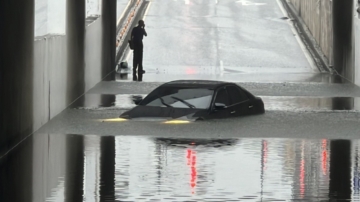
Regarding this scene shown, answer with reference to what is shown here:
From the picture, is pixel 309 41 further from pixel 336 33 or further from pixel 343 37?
pixel 343 37

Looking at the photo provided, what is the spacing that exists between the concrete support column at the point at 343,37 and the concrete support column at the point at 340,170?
738 inches

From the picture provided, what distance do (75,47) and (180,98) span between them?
21.2ft

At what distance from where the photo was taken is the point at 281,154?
55.4ft

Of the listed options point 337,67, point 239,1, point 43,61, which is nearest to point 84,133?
point 43,61

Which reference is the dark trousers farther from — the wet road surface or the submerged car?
the submerged car

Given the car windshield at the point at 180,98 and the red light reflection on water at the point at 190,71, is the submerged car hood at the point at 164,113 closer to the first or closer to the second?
the car windshield at the point at 180,98

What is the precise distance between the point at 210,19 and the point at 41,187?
40.9m

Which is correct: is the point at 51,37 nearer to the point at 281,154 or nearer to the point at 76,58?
the point at 76,58

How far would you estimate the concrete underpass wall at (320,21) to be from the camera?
42.4 metres

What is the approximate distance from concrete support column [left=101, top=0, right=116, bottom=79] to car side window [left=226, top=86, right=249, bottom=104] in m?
13.8

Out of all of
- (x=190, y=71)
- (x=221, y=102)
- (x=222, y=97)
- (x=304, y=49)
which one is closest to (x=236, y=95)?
(x=222, y=97)

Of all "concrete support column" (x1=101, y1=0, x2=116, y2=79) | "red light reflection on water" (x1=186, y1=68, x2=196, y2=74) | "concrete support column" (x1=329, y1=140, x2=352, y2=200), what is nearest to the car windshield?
"concrete support column" (x1=329, y1=140, x2=352, y2=200)

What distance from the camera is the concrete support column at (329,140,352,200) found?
1268 cm

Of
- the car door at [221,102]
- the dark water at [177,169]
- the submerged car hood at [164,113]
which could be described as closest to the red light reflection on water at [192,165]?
the dark water at [177,169]
